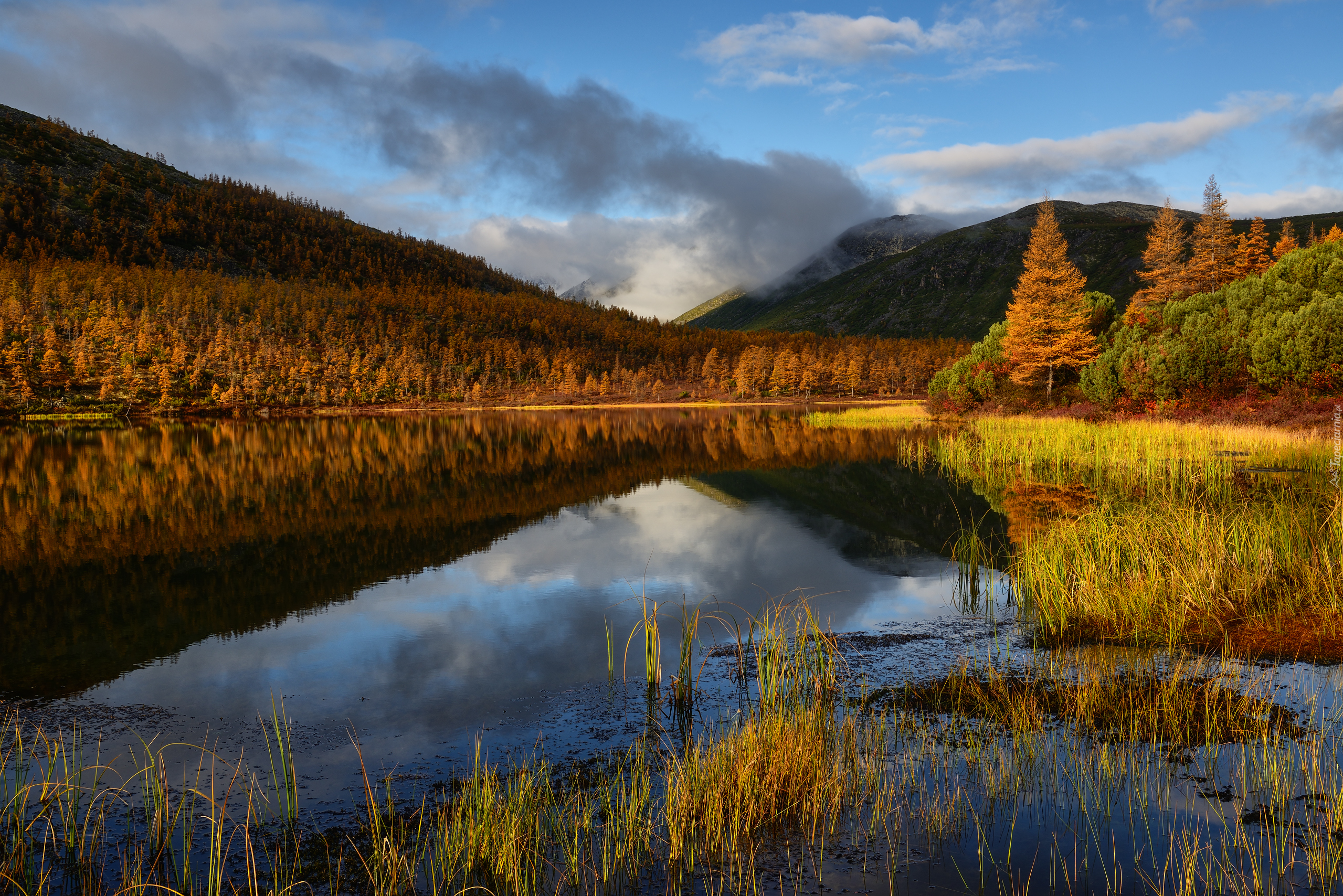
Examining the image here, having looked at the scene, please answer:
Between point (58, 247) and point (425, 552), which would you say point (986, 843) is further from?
point (58, 247)

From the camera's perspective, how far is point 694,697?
7.99 metres

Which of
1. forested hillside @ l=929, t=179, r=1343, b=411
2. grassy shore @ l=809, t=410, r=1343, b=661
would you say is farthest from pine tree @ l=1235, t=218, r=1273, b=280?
grassy shore @ l=809, t=410, r=1343, b=661

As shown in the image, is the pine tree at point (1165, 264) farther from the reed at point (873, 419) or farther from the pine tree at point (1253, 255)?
the reed at point (873, 419)

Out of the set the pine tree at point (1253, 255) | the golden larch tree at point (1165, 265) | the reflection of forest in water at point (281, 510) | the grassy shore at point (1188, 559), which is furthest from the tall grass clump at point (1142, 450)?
the pine tree at point (1253, 255)

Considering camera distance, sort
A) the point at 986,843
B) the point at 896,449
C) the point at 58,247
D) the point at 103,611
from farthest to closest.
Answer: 1. the point at 58,247
2. the point at 896,449
3. the point at 103,611
4. the point at 986,843

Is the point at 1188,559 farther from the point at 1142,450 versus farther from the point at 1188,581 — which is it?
the point at 1142,450

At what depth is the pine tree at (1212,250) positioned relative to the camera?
6334 centimetres

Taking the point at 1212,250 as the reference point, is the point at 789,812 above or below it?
below

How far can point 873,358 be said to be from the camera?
158875mm

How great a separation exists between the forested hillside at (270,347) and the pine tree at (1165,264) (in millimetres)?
74589

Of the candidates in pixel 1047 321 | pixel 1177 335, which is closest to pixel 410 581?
pixel 1177 335

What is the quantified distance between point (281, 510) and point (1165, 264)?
250 ft

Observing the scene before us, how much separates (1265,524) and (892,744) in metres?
8.87

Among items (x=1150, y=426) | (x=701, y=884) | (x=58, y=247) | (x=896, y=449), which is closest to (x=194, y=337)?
(x=58, y=247)
